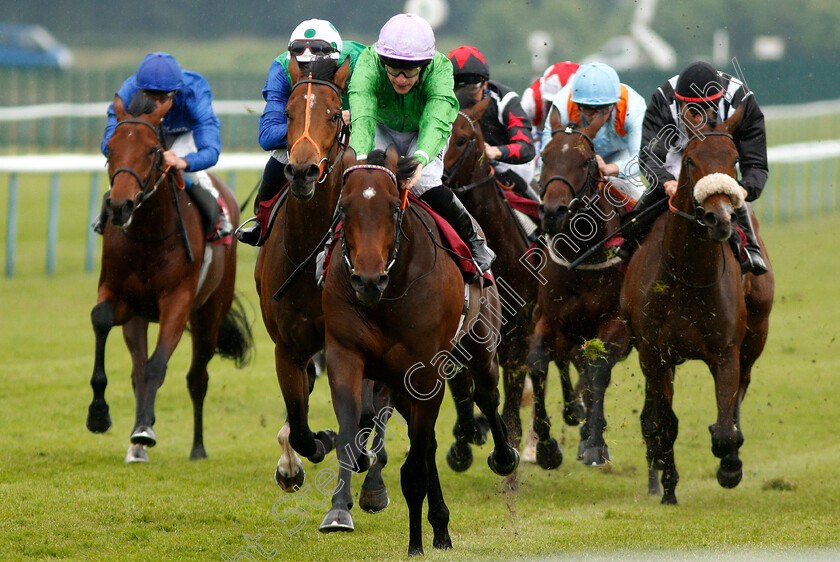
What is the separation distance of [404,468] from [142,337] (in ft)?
10.2

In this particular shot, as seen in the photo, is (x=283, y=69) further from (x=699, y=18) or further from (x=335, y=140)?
(x=699, y=18)

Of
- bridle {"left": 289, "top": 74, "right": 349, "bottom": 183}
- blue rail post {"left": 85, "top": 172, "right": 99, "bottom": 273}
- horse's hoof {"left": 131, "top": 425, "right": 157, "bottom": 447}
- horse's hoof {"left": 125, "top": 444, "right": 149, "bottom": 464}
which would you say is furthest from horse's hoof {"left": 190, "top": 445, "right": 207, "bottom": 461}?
blue rail post {"left": 85, "top": 172, "right": 99, "bottom": 273}

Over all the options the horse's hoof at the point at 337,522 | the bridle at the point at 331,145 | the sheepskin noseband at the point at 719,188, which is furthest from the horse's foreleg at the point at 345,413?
the sheepskin noseband at the point at 719,188

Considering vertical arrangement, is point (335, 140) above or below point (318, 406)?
above

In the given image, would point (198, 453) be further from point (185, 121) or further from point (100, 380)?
point (185, 121)

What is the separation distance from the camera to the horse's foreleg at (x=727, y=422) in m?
6.18

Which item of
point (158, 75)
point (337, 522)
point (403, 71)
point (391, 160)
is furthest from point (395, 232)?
point (158, 75)

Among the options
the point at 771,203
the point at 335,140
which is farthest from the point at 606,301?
the point at 771,203

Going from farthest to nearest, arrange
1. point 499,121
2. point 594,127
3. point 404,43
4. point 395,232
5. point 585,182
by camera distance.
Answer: point 499,121, point 594,127, point 585,182, point 404,43, point 395,232

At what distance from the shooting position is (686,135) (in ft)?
22.0

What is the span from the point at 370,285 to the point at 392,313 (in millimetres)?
449

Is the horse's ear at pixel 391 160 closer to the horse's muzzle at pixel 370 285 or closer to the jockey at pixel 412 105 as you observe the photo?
the jockey at pixel 412 105

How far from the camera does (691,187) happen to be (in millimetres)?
6023

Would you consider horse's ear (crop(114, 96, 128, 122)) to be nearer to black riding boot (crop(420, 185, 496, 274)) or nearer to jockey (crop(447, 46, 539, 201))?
jockey (crop(447, 46, 539, 201))
